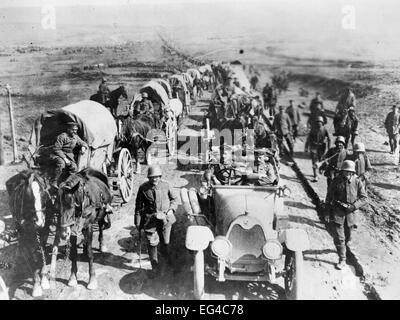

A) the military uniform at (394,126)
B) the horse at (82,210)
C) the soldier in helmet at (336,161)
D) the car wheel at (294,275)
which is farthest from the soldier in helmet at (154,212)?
the military uniform at (394,126)

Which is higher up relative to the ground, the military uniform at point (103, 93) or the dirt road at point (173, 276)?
the military uniform at point (103, 93)

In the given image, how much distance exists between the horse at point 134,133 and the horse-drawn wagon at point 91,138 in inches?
27.3

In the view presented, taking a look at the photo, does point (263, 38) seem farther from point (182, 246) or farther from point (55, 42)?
point (182, 246)

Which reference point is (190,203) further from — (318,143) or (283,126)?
(283,126)

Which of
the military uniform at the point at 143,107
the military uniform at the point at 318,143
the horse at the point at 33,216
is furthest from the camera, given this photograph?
the military uniform at the point at 143,107

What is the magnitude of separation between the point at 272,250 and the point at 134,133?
6232 millimetres

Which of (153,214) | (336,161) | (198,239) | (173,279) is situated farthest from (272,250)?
(336,161)

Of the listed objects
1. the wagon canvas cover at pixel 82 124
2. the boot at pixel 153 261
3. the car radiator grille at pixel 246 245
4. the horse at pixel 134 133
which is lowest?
the boot at pixel 153 261

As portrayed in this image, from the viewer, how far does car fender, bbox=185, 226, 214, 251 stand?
5.91m

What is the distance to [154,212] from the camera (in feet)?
21.3

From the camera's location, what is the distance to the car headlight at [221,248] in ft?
18.9

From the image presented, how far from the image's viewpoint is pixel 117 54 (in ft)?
110

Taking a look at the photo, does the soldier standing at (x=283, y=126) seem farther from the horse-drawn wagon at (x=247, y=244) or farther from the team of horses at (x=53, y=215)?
the team of horses at (x=53, y=215)

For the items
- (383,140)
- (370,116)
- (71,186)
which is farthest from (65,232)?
(370,116)
